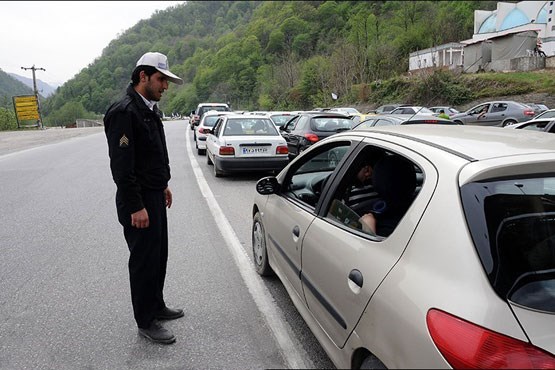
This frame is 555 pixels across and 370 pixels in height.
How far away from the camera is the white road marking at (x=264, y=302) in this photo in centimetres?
275

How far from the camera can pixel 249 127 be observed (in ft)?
34.4

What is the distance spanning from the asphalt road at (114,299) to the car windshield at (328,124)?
4.84m

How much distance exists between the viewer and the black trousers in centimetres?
294

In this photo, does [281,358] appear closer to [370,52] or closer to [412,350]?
[412,350]

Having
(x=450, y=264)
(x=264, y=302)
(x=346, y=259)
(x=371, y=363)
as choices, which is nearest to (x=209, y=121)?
(x=264, y=302)

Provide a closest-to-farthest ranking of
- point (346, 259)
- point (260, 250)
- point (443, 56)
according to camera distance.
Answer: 1. point (346, 259)
2. point (260, 250)
3. point (443, 56)

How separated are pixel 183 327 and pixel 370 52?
56097 mm

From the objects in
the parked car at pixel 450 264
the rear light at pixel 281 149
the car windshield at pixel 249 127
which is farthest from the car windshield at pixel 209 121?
the parked car at pixel 450 264

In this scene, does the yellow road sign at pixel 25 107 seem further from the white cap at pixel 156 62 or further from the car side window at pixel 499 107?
the white cap at pixel 156 62

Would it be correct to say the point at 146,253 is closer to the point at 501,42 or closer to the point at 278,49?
the point at 501,42

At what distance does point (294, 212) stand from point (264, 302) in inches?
37.4

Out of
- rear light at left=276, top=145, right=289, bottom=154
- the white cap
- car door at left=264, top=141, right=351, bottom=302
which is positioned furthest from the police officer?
rear light at left=276, top=145, right=289, bottom=154

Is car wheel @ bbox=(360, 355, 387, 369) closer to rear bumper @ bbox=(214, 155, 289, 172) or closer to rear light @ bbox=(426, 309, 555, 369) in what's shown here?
rear light @ bbox=(426, 309, 555, 369)

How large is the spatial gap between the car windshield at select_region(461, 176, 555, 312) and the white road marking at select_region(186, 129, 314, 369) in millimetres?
1423
